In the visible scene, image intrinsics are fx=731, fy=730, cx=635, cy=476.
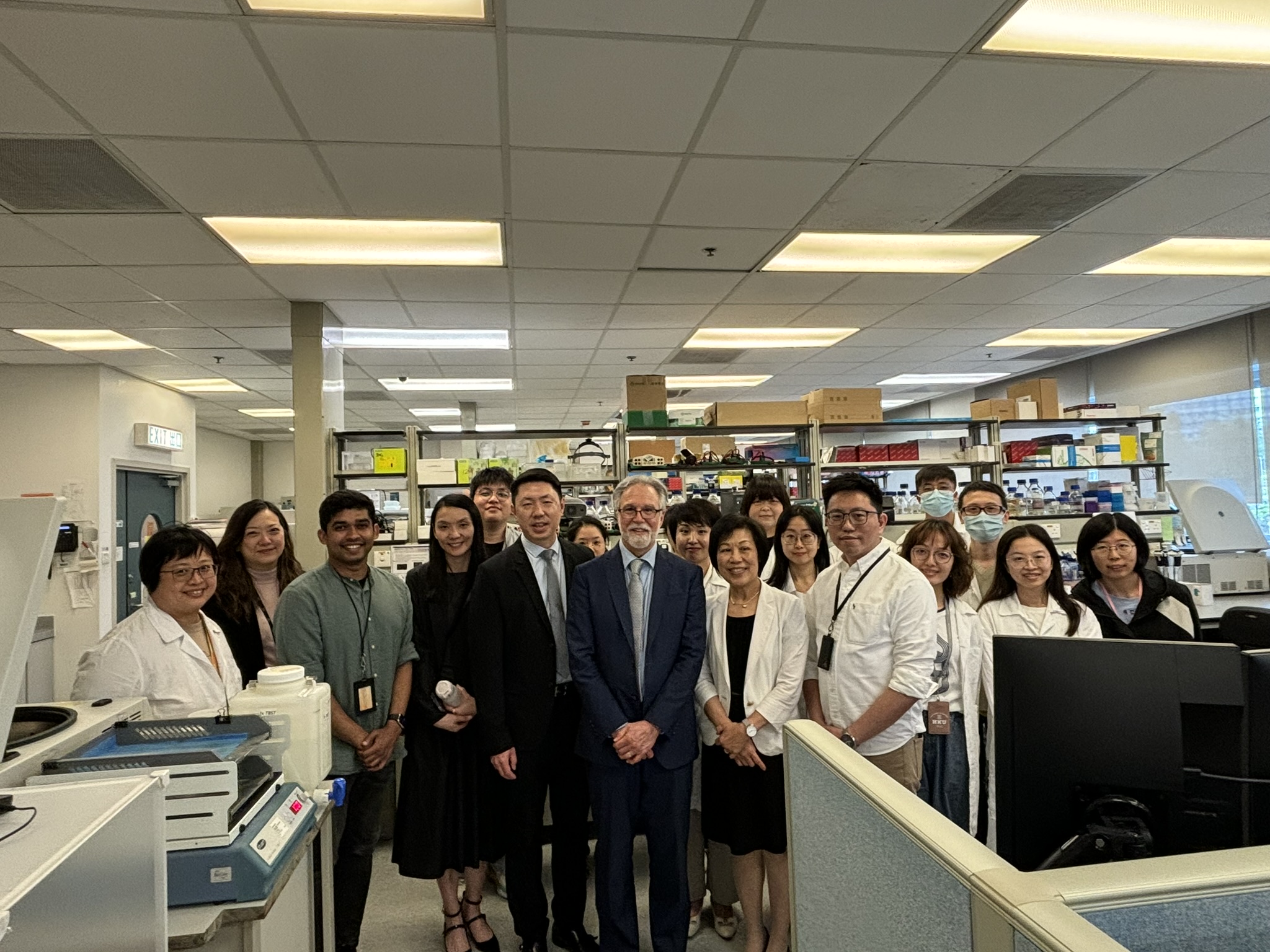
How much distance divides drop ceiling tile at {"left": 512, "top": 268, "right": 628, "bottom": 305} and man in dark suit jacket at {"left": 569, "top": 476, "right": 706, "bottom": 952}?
96.0 inches

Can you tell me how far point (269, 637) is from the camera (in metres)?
2.66


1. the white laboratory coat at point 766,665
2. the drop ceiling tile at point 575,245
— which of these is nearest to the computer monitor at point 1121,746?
the white laboratory coat at point 766,665

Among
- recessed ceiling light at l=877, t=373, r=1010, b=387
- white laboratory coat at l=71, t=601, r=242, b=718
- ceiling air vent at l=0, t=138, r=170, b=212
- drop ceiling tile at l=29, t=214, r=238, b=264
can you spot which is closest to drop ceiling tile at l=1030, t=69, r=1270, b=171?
white laboratory coat at l=71, t=601, r=242, b=718

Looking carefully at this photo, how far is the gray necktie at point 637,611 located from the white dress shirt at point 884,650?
0.57 metres

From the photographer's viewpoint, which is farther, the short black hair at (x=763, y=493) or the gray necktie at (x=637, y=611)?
the short black hair at (x=763, y=493)

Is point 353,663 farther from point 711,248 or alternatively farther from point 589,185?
point 711,248

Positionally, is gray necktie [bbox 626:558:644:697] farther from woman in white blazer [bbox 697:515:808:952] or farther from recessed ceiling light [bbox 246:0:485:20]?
recessed ceiling light [bbox 246:0:485:20]

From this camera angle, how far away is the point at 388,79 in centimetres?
235

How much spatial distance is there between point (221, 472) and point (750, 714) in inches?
456

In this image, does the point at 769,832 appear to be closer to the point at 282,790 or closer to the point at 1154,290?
the point at 282,790

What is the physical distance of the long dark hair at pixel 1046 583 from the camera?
239 cm

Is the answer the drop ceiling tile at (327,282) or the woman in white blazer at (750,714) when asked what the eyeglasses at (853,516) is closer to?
the woman in white blazer at (750,714)

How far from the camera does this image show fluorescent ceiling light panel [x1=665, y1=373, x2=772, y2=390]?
314 inches

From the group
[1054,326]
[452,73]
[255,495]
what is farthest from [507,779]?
[255,495]
